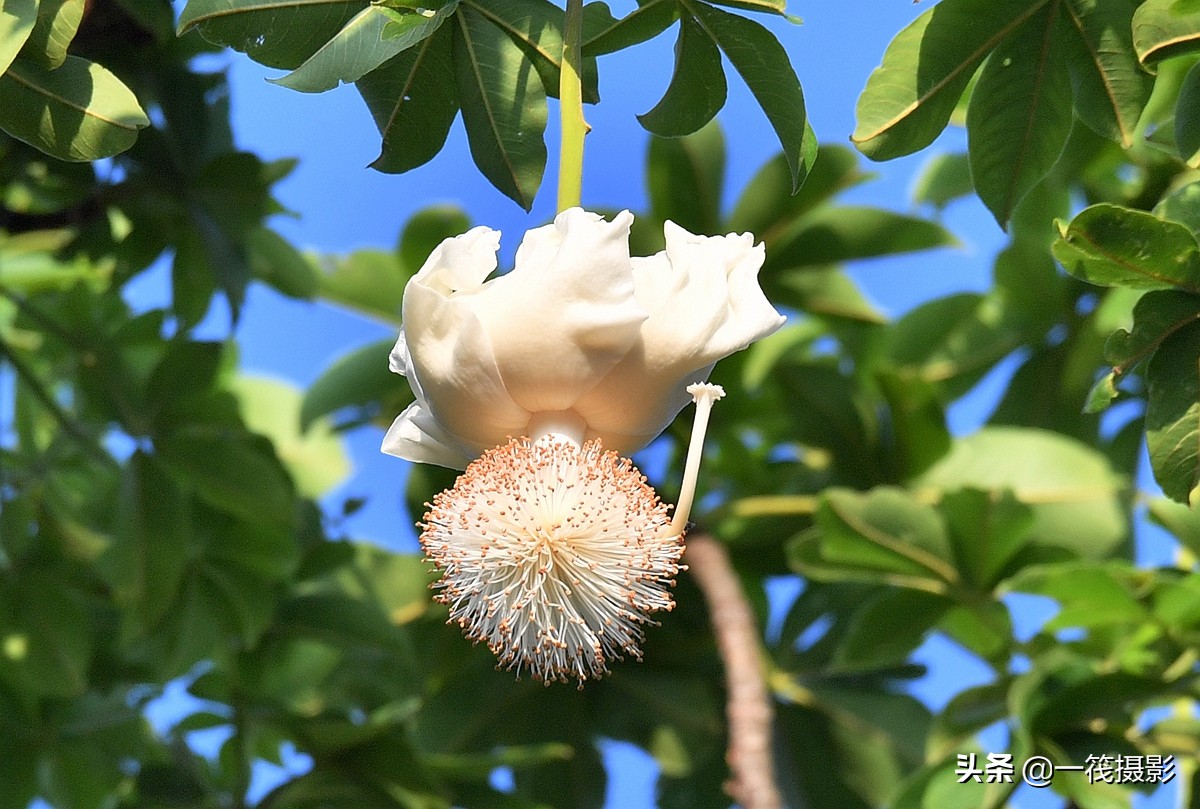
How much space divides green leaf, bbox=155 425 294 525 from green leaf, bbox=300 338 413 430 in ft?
1.40

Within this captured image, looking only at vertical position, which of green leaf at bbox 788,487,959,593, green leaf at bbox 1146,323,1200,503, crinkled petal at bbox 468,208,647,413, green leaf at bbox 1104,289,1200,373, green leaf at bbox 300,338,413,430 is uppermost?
green leaf at bbox 300,338,413,430

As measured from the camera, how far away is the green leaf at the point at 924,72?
111 cm

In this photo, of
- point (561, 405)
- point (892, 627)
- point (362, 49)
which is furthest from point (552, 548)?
point (892, 627)

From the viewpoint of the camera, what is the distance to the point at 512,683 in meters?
2.39

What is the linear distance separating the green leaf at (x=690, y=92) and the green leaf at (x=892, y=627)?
111cm

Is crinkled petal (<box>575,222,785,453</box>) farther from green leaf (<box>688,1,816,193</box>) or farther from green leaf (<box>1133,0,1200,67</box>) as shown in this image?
green leaf (<box>1133,0,1200,67</box>)

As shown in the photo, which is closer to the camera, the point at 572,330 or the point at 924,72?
the point at 572,330

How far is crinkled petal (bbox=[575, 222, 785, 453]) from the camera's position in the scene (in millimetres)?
876

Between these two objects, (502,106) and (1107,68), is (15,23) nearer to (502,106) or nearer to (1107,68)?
(502,106)

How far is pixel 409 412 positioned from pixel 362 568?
1.69 m

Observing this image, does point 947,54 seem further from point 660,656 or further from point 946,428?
point 660,656

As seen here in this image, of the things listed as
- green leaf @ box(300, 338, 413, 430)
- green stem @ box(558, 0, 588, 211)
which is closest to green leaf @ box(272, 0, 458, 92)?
green stem @ box(558, 0, 588, 211)

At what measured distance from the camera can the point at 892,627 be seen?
6.63 feet

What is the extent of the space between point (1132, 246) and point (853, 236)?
1.57 metres
